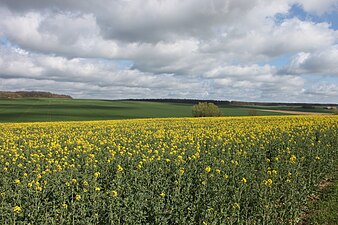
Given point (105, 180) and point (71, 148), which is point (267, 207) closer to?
point (105, 180)

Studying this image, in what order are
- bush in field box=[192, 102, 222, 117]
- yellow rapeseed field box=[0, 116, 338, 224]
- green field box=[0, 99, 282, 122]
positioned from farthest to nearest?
bush in field box=[192, 102, 222, 117] < green field box=[0, 99, 282, 122] < yellow rapeseed field box=[0, 116, 338, 224]

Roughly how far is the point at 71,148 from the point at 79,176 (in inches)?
189

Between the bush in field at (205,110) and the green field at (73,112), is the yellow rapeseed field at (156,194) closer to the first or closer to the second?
the green field at (73,112)

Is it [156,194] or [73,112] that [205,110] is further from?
[156,194]

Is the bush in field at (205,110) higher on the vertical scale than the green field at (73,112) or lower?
higher

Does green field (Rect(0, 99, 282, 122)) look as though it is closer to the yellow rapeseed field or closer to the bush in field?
the bush in field

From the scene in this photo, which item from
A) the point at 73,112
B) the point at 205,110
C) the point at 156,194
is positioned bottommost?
the point at 73,112

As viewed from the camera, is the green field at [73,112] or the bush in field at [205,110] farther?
the bush in field at [205,110]

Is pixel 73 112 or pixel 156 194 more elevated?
pixel 156 194

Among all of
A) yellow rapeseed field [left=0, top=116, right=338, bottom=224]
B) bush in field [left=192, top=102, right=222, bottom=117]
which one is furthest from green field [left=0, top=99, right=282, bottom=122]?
yellow rapeseed field [left=0, top=116, right=338, bottom=224]

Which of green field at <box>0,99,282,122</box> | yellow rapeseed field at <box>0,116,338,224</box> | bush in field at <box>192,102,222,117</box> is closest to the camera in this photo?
yellow rapeseed field at <box>0,116,338,224</box>

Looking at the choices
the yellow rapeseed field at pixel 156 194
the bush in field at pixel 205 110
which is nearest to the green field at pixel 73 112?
the bush in field at pixel 205 110

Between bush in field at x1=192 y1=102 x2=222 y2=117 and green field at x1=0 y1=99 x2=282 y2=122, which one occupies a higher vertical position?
bush in field at x1=192 y1=102 x2=222 y2=117

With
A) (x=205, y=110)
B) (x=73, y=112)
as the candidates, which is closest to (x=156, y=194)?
(x=205, y=110)
